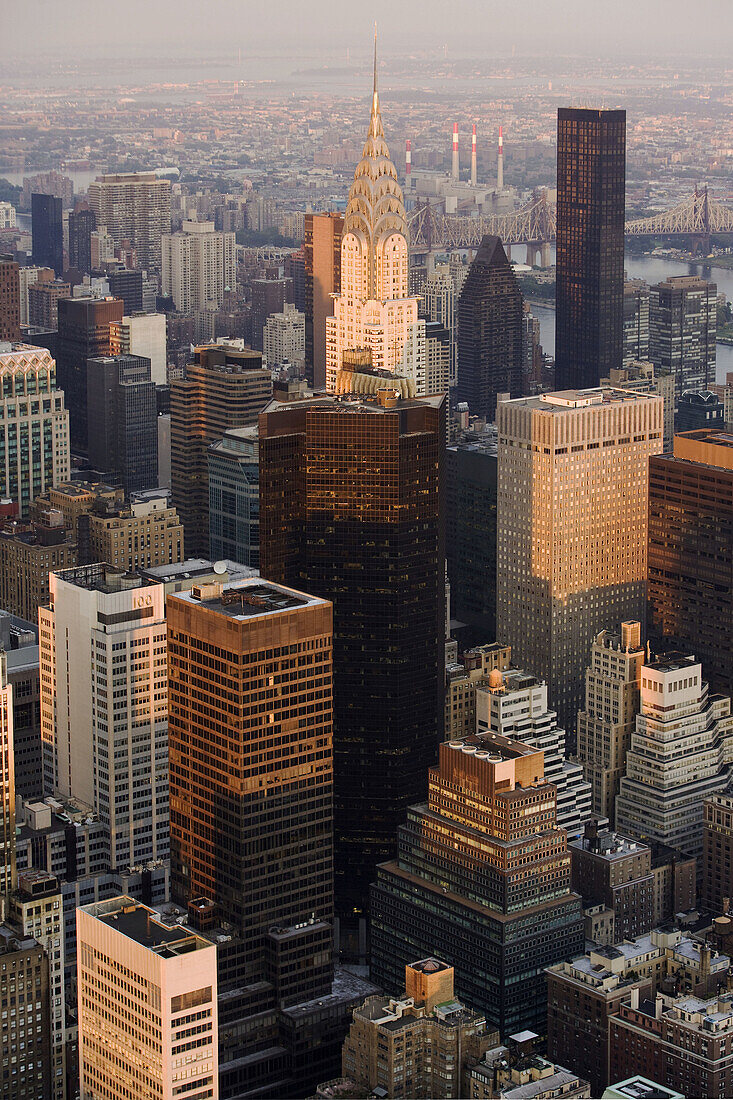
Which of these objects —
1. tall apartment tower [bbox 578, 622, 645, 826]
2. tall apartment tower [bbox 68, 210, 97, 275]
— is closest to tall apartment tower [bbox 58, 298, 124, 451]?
tall apartment tower [bbox 68, 210, 97, 275]

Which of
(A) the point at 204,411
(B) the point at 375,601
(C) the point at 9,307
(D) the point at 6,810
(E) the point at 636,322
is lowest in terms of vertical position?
(D) the point at 6,810

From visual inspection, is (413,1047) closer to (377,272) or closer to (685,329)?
(377,272)

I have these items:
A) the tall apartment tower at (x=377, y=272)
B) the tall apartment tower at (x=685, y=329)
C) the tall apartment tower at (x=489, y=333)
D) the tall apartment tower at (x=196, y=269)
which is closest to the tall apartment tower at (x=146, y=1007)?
the tall apartment tower at (x=377, y=272)

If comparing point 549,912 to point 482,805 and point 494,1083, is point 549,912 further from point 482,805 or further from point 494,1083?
point 494,1083

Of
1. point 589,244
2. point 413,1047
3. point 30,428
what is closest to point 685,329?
point 589,244

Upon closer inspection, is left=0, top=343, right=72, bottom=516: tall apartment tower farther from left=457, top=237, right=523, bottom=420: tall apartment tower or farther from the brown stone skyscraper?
the brown stone skyscraper

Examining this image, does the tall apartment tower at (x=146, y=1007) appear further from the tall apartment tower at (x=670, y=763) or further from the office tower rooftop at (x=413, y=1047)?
the tall apartment tower at (x=670, y=763)
